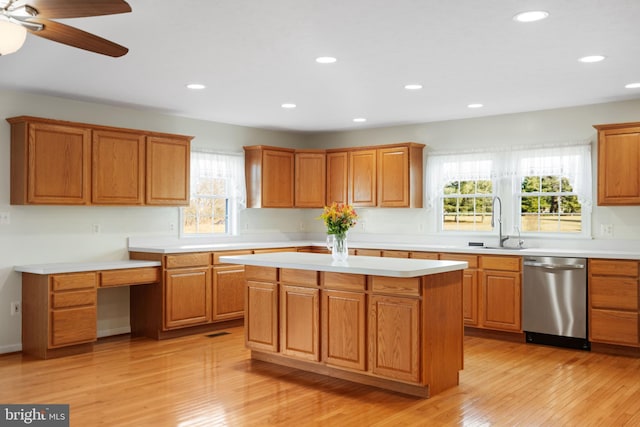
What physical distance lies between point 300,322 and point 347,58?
6.84 feet

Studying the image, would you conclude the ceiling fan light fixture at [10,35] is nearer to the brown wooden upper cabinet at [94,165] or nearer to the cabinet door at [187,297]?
the brown wooden upper cabinet at [94,165]

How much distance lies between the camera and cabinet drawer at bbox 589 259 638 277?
5.24 meters

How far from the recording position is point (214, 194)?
7.24 meters

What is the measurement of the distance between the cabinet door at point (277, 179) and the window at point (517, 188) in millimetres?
1827

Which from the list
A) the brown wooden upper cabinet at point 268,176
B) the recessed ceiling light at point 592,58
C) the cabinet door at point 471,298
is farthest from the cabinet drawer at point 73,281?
the recessed ceiling light at point 592,58

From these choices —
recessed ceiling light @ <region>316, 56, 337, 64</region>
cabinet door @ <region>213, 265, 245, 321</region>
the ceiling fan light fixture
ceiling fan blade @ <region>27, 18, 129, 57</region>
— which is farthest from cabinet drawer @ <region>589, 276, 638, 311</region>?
the ceiling fan light fixture

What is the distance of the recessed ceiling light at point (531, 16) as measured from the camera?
10.8 ft

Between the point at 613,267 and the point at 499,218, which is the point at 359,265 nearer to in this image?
the point at 613,267

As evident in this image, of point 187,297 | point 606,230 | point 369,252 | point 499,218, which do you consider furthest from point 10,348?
point 606,230

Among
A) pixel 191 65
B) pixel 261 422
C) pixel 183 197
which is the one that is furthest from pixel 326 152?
pixel 261 422

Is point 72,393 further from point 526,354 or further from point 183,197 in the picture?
point 526,354

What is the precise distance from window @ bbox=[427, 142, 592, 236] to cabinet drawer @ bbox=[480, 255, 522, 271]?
77cm

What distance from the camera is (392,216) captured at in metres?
7.52

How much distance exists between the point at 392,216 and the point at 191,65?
3785mm
